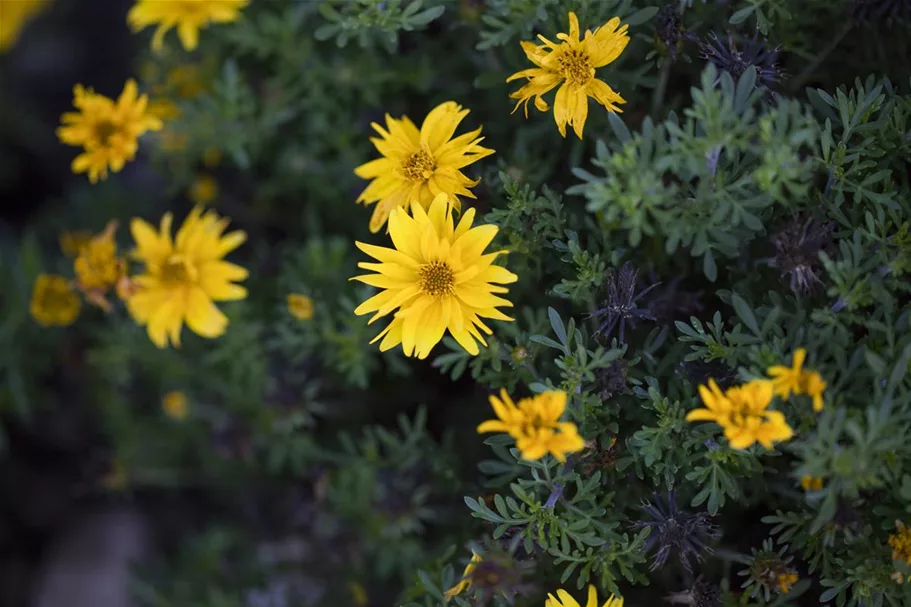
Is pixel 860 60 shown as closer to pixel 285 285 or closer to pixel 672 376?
pixel 672 376

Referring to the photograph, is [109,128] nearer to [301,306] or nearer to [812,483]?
[301,306]

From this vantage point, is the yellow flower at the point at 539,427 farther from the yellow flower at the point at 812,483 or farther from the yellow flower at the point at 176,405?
the yellow flower at the point at 176,405

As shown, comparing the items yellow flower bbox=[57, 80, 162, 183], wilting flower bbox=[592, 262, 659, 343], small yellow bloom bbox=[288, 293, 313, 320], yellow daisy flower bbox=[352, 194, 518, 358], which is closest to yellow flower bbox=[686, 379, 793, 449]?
wilting flower bbox=[592, 262, 659, 343]

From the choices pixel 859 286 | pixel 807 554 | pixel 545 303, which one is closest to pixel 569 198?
pixel 545 303

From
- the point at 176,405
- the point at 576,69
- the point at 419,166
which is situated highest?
the point at 576,69

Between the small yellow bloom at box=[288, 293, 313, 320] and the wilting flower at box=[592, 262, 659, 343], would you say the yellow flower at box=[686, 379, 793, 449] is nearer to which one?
the wilting flower at box=[592, 262, 659, 343]

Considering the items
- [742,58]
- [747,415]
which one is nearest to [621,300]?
[747,415]
